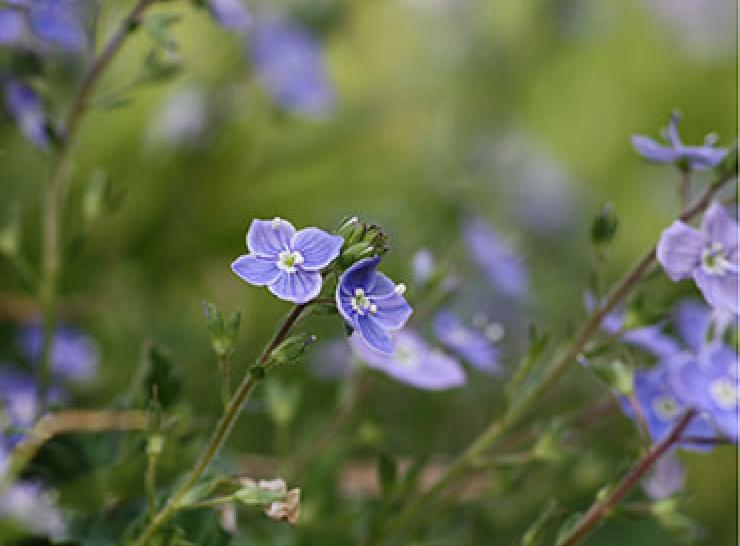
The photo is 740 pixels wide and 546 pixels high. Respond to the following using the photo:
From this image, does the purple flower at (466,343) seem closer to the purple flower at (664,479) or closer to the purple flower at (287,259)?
the purple flower at (664,479)

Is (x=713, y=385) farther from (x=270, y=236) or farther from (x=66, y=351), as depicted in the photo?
(x=66, y=351)

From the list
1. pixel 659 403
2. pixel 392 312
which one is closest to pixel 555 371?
pixel 659 403

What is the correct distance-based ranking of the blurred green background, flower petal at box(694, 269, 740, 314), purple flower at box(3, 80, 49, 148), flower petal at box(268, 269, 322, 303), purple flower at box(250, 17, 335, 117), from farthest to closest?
purple flower at box(250, 17, 335, 117) → the blurred green background → purple flower at box(3, 80, 49, 148) → flower petal at box(694, 269, 740, 314) → flower petal at box(268, 269, 322, 303)

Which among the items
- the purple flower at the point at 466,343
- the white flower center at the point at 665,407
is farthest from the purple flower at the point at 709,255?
the purple flower at the point at 466,343

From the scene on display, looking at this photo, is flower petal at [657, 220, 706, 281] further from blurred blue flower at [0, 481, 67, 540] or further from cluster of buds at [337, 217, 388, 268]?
blurred blue flower at [0, 481, 67, 540]

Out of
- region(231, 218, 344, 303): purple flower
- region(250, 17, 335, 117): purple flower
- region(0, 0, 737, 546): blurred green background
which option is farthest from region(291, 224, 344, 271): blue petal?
region(250, 17, 335, 117): purple flower

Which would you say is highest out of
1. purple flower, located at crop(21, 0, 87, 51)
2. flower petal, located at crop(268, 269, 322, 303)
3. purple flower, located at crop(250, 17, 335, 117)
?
flower petal, located at crop(268, 269, 322, 303)

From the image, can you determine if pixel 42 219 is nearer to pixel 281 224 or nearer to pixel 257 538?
pixel 257 538

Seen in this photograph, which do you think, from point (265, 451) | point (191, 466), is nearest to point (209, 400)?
point (265, 451)
